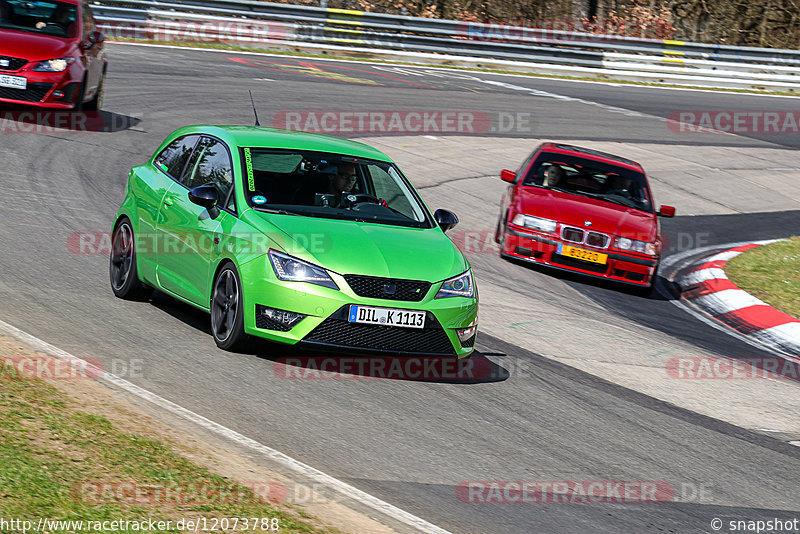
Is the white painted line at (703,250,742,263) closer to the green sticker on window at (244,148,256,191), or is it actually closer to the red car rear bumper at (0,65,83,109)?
the green sticker on window at (244,148,256,191)

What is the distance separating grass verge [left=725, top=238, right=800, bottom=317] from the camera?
40.9 ft

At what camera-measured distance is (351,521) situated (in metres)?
4.88

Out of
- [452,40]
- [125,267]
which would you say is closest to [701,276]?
[125,267]

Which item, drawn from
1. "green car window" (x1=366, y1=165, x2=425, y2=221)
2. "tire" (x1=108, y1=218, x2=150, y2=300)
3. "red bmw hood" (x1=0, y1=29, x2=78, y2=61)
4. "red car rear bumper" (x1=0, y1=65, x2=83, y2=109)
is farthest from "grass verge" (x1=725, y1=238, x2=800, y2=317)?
"red bmw hood" (x1=0, y1=29, x2=78, y2=61)

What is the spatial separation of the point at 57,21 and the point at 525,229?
8.55 m

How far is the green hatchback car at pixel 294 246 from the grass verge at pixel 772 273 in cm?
577

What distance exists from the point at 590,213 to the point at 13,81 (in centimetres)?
852

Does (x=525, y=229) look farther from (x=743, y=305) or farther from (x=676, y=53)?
(x=676, y=53)

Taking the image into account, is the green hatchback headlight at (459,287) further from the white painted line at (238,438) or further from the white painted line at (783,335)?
the white painted line at (783,335)

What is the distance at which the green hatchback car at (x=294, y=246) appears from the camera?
7109 millimetres

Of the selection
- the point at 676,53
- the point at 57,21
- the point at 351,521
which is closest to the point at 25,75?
the point at 57,21

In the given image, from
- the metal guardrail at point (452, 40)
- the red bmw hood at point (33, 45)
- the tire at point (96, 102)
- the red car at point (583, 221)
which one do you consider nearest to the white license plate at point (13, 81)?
the red bmw hood at point (33, 45)

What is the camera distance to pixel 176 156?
8852 millimetres

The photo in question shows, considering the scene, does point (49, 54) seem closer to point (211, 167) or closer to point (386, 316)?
point (211, 167)
